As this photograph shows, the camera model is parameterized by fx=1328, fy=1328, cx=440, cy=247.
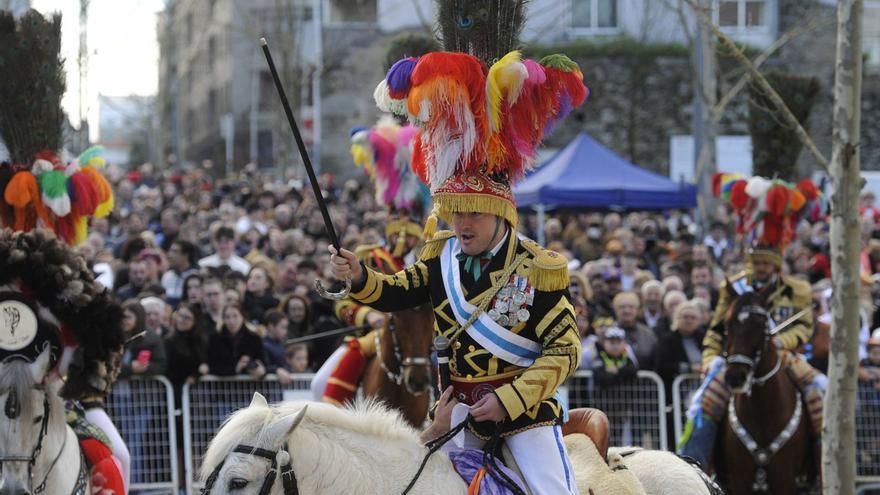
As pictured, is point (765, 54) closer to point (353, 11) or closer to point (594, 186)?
point (594, 186)

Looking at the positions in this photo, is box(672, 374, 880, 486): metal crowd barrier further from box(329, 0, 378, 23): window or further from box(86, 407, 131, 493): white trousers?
box(329, 0, 378, 23): window

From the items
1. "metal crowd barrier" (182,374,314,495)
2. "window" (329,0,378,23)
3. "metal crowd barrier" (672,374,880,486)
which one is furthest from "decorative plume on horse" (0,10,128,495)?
"window" (329,0,378,23)

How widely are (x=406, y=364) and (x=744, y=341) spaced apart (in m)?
2.63

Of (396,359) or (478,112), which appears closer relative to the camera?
(478,112)

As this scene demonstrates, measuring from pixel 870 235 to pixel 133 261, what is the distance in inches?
383

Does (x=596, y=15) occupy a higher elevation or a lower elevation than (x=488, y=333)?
higher

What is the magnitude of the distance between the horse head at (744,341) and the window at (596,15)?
23638 millimetres

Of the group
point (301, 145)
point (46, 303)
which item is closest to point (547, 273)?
point (301, 145)

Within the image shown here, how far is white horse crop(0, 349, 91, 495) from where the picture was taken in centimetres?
643

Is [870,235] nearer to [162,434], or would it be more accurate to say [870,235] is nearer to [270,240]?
[270,240]

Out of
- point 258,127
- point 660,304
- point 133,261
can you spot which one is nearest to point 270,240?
point 133,261

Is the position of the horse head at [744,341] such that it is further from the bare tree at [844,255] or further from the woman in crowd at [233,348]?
the woman in crowd at [233,348]

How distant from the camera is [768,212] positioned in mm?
11438

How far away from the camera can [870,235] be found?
1769 cm
